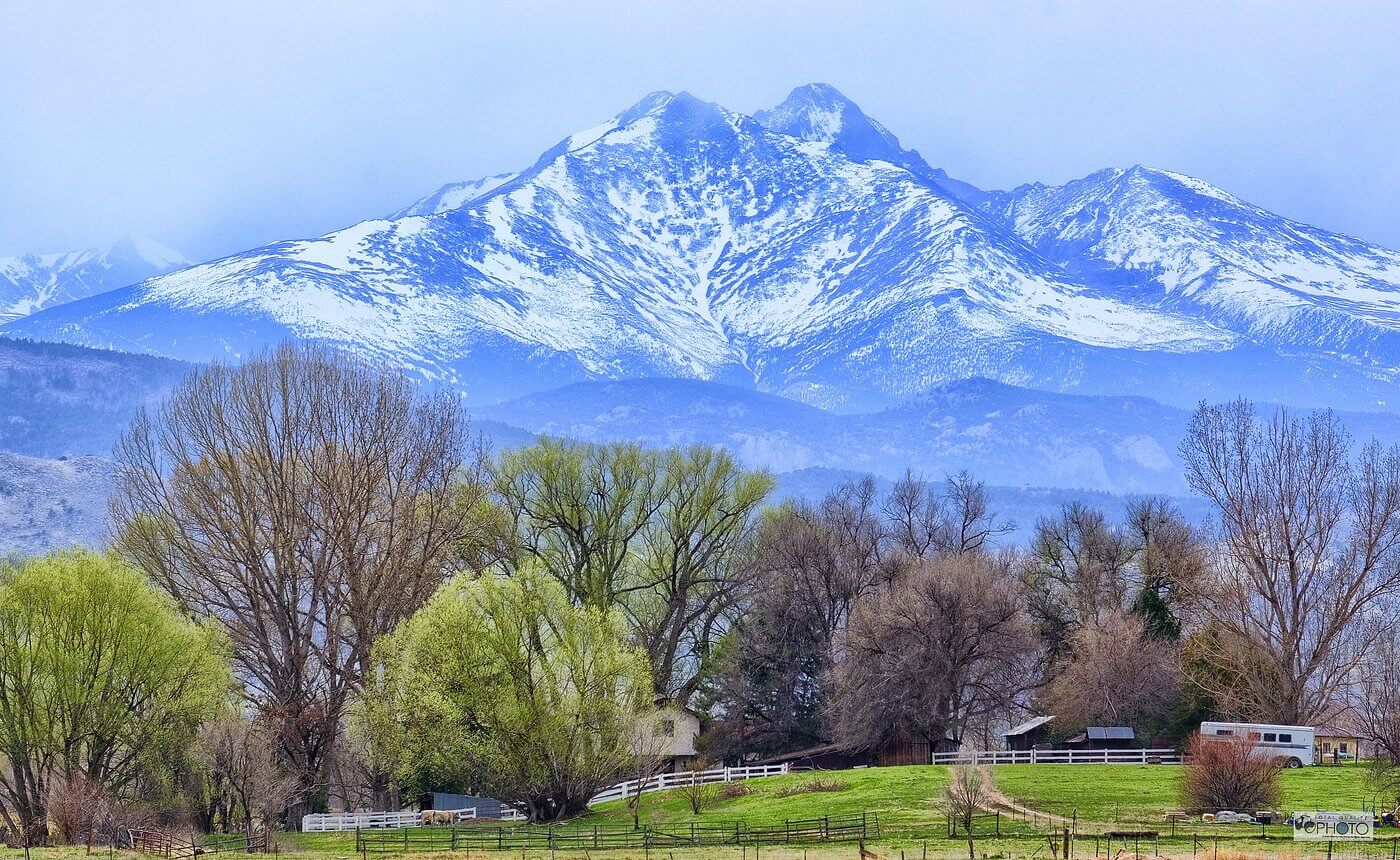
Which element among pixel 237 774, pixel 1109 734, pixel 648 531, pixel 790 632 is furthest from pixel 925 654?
pixel 237 774

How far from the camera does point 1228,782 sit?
52312mm

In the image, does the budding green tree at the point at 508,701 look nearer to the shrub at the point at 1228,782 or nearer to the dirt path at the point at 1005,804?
the dirt path at the point at 1005,804

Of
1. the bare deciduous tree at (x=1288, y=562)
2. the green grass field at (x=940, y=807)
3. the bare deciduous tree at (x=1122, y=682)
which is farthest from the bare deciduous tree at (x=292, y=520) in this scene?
the bare deciduous tree at (x=1288, y=562)

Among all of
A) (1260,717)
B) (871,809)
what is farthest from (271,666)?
(1260,717)

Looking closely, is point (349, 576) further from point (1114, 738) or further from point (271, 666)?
point (1114, 738)

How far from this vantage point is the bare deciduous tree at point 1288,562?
251 ft

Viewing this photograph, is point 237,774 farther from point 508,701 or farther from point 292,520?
point 292,520

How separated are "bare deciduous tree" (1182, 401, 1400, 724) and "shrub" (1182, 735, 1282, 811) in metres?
22.8

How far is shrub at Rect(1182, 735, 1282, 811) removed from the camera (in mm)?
52344

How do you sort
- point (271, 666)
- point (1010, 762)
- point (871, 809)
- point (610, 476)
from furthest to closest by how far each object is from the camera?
point (610, 476) < point (1010, 762) < point (271, 666) < point (871, 809)

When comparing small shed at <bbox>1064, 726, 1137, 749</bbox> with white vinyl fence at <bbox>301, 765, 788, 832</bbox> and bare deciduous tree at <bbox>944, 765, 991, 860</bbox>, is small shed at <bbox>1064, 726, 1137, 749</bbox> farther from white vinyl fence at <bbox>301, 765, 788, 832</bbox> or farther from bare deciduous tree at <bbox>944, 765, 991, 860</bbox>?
bare deciduous tree at <bbox>944, 765, 991, 860</bbox>

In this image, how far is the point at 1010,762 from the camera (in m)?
72.8

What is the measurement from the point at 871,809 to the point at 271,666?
26.7 m

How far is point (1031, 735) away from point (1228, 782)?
30.3 metres
